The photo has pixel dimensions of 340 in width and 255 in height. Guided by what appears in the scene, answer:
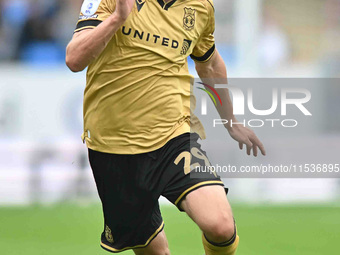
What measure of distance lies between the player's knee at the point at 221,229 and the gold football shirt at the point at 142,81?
64cm

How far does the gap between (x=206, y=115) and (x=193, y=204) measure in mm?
4314

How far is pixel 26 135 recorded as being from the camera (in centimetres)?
977

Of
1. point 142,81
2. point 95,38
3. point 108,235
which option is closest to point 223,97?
point 142,81

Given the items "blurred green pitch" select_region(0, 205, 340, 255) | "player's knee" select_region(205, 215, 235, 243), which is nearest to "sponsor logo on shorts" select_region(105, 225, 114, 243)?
"player's knee" select_region(205, 215, 235, 243)

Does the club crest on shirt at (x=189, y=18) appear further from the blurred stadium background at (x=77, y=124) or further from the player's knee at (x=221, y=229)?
the blurred stadium background at (x=77, y=124)

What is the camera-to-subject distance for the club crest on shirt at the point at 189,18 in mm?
4906

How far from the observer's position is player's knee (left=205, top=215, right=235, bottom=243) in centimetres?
451

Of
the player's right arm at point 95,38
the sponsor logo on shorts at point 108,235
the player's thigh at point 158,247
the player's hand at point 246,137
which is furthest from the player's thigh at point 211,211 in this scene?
the player's right arm at point 95,38

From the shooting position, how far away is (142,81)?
188 inches

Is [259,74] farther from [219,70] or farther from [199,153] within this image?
[199,153]

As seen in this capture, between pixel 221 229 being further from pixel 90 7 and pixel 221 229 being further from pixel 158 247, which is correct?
pixel 90 7

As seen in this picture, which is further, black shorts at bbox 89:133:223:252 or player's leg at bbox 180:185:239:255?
black shorts at bbox 89:133:223:252

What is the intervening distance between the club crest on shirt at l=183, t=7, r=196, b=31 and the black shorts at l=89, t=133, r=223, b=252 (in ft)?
2.31

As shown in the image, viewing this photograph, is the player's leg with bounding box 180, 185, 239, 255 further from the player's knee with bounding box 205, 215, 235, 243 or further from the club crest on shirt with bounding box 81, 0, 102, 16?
the club crest on shirt with bounding box 81, 0, 102, 16
